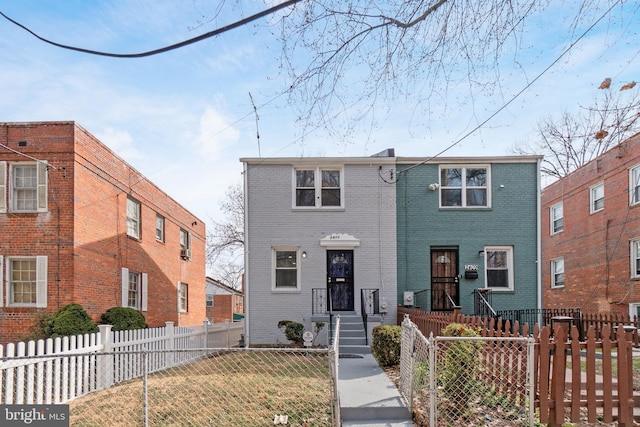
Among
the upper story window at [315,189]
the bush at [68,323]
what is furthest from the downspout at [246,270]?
the bush at [68,323]

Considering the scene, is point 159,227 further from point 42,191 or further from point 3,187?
point 3,187

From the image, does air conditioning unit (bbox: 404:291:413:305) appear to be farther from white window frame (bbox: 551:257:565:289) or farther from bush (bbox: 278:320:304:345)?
white window frame (bbox: 551:257:565:289)

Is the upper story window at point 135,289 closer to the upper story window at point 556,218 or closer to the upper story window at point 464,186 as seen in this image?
the upper story window at point 464,186

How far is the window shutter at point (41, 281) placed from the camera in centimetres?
1318

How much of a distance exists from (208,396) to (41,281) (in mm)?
7669

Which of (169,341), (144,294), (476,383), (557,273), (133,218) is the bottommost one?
(169,341)

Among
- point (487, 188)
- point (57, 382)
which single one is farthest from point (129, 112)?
point (487, 188)

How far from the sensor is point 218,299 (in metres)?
38.2

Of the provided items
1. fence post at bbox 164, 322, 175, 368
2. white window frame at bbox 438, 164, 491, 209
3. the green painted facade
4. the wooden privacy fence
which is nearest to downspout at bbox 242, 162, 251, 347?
fence post at bbox 164, 322, 175, 368

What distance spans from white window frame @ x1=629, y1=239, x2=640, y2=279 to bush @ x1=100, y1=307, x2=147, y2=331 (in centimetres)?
1728

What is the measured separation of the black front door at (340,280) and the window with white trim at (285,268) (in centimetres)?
106

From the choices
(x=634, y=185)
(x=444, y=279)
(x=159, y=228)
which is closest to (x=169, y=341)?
(x=444, y=279)

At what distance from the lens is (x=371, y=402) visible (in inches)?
288

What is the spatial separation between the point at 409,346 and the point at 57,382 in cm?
579
